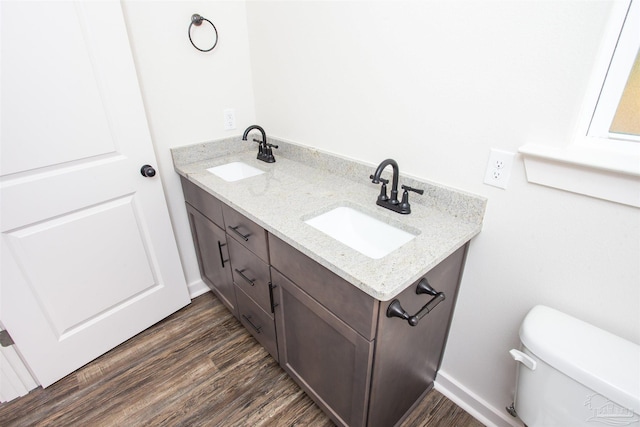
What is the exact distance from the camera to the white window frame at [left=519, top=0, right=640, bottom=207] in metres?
0.76

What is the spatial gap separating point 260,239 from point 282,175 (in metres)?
0.47

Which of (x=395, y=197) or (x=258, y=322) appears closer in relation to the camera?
(x=395, y=197)

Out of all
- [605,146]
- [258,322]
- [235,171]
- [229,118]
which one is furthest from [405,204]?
[229,118]

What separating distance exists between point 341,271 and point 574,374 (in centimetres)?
63

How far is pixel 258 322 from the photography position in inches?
60.2

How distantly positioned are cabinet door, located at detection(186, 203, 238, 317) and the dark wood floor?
24 cm

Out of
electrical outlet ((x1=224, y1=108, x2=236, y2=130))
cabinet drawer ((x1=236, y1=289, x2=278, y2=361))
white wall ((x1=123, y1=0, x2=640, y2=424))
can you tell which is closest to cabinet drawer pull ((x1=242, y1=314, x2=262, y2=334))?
cabinet drawer ((x1=236, y1=289, x2=278, y2=361))

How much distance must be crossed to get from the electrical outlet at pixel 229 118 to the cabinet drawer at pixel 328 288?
1004 millimetres

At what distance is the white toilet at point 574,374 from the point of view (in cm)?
75

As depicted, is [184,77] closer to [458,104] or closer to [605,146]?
[458,104]

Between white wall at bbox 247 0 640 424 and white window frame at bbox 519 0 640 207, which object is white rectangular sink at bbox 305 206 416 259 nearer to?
white wall at bbox 247 0 640 424

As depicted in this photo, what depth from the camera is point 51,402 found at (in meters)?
1.44

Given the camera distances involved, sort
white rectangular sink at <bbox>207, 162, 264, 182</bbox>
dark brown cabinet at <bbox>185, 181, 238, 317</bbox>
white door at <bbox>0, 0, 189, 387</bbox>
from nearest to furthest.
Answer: white door at <bbox>0, 0, 189, 387</bbox> → dark brown cabinet at <bbox>185, 181, 238, 317</bbox> → white rectangular sink at <bbox>207, 162, 264, 182</bbox>

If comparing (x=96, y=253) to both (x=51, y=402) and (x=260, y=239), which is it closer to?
(x=51, y=402)
